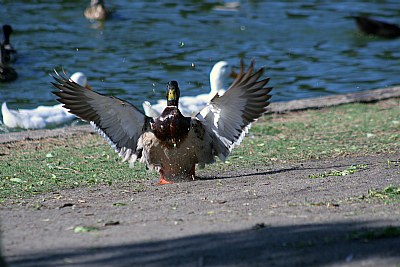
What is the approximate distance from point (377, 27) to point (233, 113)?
1485cm

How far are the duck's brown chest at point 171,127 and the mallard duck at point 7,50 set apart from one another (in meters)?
10.5

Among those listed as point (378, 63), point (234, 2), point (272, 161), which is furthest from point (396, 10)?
point (272, 161)

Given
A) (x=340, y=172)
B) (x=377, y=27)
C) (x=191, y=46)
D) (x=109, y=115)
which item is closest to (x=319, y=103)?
(x=340, y=172)

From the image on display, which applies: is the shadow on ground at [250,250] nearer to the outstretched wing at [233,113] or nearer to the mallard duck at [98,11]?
the outstretched wing at [233,113]

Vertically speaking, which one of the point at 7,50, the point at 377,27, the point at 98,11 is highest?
the point at 98,11

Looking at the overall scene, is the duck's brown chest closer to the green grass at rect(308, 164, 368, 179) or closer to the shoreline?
the green grass at rect(308, 164, 368, 179)

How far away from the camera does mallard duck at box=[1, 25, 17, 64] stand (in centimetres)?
1889

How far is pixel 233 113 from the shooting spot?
9.06 meters

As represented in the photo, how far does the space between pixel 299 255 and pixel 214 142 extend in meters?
3.97

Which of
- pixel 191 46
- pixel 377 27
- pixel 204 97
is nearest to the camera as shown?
pixel 204 97

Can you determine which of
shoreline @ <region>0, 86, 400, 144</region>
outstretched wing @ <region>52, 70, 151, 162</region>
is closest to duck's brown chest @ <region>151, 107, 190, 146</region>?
outstretched wing @ <region>52, 70, 151, 162</region>

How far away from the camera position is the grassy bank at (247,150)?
923 centimetres

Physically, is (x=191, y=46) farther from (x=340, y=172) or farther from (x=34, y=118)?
(x=340, y=172)

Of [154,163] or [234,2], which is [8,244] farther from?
[234,2]
